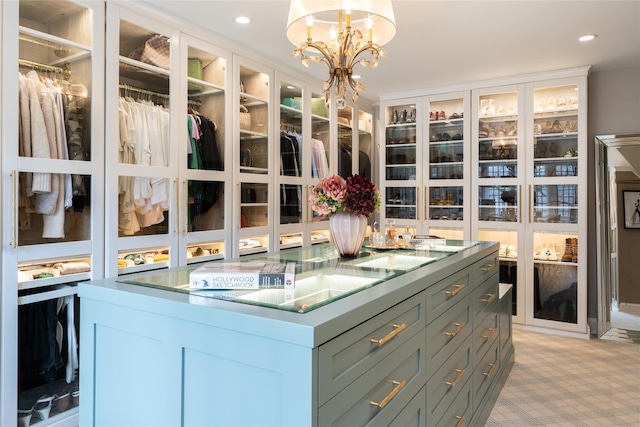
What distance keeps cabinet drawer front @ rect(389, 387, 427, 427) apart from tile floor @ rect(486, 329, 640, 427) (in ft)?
3.94

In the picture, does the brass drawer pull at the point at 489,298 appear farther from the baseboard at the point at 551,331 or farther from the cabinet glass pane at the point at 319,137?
the cabinet glass pane at the point at 319,137

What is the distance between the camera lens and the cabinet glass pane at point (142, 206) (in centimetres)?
273

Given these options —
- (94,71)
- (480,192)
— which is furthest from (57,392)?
(480,192)

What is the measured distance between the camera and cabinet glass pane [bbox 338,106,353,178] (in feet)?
16.1

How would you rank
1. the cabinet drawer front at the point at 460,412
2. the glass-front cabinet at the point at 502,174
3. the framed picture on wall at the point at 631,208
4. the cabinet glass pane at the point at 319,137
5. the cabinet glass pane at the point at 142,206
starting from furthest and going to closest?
the cabinet glass pane at the point at 319,137 < the glass-front cabinet at the point at 502,174 < the framed picture on wall at the point at 631,208 < the cabinet glass pane at the point at 142,206 < the cabinet drawer front at the point at 460,412

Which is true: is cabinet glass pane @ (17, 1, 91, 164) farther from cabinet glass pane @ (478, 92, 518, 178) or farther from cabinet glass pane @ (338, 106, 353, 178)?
cabinet glass pane @ (478, 92, 518, 178)

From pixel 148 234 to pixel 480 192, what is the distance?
11.0ft

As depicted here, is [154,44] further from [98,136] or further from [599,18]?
[599,18]

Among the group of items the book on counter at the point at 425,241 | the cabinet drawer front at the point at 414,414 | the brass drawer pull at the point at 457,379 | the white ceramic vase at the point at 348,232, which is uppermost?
the white ceramic vase at the point at 348,232

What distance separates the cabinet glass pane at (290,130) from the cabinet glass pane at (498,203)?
2.00 m

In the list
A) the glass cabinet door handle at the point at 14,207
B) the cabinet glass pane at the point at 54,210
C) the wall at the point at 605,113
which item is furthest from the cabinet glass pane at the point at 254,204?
the wall at the point at 605,113

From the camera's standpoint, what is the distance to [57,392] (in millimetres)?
2436

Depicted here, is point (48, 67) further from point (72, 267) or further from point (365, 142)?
point (365, 142)

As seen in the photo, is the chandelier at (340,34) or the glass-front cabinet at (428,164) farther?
the glass-front cabinet at (428,164)
